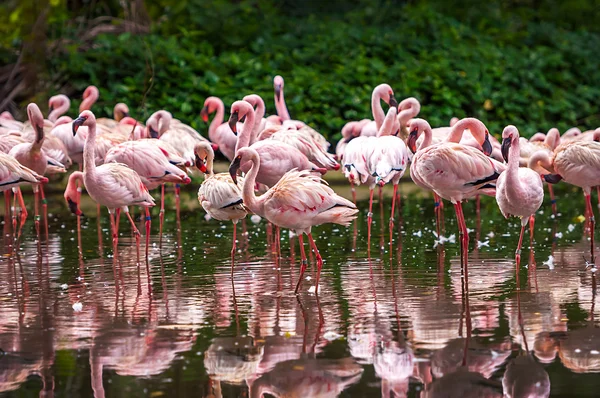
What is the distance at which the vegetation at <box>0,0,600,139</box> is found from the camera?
696 inches

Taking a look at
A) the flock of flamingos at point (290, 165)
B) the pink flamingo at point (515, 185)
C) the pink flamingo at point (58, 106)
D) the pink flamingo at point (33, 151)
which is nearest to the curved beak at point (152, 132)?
the flock of flamingos at point (290, 165)

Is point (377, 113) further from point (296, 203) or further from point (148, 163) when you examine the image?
point (296, 203)

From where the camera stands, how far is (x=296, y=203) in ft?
24.1

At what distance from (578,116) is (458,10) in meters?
4.26

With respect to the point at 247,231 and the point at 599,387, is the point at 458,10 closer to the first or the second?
the point at 247,231

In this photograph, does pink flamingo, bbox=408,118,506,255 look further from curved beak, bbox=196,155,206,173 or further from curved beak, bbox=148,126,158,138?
curved beak, bbox=148,126,158,138

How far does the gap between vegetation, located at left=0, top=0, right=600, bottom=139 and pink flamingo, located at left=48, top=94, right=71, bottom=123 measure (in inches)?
79.3

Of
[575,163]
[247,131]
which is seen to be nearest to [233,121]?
[247,131]

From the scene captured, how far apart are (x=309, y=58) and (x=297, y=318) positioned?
1307cm

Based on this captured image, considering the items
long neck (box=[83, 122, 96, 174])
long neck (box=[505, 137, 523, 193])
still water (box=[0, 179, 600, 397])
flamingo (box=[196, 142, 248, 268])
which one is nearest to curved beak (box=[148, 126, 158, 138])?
still water (box=[0, 179, 600, 397])

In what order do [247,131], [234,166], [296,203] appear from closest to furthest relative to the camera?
1. [296,203]
2. [234,166]
3. [247,131]

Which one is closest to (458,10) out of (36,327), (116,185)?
(116,185)

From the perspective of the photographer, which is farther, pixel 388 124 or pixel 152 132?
pixel 152 132

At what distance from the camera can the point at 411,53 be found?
20.0 m
